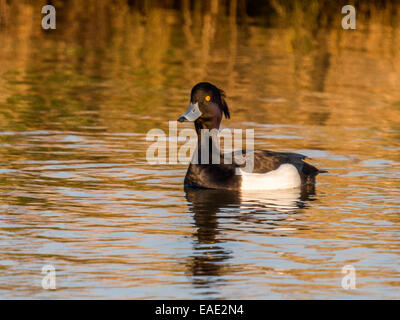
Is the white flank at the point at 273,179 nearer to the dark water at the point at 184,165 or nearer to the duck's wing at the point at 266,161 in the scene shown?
the duck's wing at the point at 266,161

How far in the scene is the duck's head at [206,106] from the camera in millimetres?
14570

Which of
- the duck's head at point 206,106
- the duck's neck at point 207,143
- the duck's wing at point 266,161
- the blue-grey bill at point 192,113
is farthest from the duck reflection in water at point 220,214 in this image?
the duck's head at point 206,106

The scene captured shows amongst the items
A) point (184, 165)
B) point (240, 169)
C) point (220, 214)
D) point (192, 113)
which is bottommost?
point (220, 214)

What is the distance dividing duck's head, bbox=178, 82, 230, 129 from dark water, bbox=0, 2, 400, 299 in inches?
35.5

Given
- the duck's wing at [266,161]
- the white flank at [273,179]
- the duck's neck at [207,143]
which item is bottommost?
the white flank at [273,179]

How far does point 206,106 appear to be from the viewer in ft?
48.0

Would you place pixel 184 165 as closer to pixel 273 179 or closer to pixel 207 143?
pixel 207 143

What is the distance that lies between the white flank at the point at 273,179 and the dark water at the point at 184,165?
0.19 metres

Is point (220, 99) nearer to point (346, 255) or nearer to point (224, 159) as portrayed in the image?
point (224, 159)

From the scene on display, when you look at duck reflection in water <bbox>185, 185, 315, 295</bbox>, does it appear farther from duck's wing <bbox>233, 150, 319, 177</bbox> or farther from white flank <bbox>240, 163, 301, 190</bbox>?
duck's wing <bbox>233, 150, 319, 177</bbox>

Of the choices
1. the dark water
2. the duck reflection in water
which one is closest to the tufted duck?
the duck reflection in water

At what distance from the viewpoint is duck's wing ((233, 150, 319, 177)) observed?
14.1m

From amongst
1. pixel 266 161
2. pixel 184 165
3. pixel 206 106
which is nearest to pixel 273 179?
pixel 266 161

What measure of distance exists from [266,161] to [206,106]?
3.89ft
